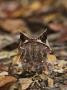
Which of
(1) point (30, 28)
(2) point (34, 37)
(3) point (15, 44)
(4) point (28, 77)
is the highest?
(1) point (30, 28)

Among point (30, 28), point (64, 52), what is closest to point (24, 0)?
point (30, 28)

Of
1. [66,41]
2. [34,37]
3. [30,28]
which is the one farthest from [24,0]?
[34,37]

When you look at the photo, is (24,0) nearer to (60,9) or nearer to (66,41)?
(60,9)

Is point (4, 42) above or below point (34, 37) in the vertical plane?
above

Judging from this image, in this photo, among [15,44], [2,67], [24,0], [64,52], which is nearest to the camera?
[2,67]

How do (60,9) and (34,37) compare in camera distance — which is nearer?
(34,37)

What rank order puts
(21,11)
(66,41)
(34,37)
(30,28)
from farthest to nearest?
1. (21,11)
2. (30,28)
3. (66,41)
4. (34,37)
